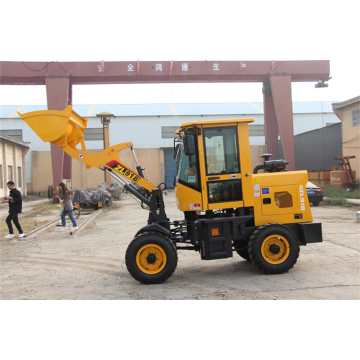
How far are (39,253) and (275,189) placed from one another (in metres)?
5.55

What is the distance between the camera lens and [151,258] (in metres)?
5.10

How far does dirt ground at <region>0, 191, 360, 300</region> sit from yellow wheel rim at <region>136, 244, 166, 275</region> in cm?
25

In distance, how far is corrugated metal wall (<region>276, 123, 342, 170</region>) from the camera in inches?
913

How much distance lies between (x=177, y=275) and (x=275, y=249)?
5.50ft

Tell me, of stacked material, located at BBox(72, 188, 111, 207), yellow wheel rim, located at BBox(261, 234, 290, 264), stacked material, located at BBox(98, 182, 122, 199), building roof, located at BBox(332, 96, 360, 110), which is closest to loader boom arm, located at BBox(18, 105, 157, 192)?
yellow wheel rim, located at BBox(261, 234, 290, 264)

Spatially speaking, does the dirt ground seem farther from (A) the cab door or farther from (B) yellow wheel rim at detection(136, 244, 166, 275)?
(A) the cab door

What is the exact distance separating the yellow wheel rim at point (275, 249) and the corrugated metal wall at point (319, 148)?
19852 millimetres

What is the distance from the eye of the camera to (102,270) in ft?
20.0

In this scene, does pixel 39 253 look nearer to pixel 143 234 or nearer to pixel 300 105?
pixel 143 234

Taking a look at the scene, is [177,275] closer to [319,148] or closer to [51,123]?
[51,123]

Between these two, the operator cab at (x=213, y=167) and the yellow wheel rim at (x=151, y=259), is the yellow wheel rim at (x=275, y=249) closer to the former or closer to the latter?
the operator cab at (x=213, y=167)

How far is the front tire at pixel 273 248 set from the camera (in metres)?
5.28

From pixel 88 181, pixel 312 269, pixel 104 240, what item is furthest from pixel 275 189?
pixel 88 181

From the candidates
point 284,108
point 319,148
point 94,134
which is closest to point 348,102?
point 284,108
